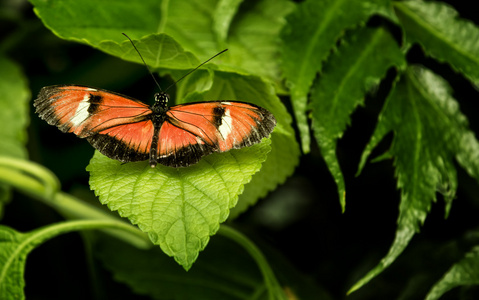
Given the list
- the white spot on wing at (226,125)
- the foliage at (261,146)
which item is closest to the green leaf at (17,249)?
the foliage at (261,146)

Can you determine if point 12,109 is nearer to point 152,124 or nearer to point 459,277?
point 152,124

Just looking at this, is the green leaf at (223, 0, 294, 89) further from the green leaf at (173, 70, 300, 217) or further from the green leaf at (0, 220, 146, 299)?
the green leaf at (0, 220, 146, 299)

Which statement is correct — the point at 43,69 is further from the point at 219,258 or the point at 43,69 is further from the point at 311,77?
the point at 311,77

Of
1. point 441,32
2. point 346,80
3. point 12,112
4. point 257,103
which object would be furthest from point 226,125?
point 12,112

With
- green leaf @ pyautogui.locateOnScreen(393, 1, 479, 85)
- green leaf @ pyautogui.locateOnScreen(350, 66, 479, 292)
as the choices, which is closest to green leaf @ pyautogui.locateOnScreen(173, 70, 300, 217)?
green leaf @ pyautogui.locateOnScreen(350, 66, 479, 292)

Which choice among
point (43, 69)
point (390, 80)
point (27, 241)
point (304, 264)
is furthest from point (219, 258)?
point (43, 69)

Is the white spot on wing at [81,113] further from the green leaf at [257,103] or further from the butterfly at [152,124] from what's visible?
the green leaf at [257,103]
